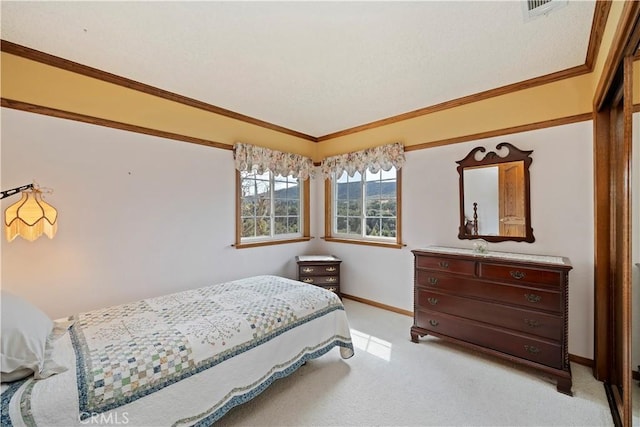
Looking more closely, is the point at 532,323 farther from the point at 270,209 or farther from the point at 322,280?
the point at 270,209

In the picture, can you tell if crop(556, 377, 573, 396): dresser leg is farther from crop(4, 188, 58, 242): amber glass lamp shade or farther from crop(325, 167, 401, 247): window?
crop(4, 188, 58, 242): amber glass lamp shade

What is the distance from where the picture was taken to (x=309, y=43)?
2.00m

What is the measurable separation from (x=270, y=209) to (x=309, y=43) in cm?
243

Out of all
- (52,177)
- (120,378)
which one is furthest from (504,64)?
(52,177)

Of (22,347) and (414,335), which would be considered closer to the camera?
(22,347)

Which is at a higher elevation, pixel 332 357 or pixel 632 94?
pixel 632 94

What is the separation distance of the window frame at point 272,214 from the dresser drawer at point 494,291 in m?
2.03

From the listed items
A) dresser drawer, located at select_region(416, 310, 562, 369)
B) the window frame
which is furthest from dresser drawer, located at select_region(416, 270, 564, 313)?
the window frame

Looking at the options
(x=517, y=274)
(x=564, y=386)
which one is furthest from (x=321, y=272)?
(x=564, y=386)

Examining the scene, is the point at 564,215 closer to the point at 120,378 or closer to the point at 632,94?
the point at 632,94

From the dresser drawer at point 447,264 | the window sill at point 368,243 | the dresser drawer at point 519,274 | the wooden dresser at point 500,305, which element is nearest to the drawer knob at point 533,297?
the wooden dresser at point 500,305

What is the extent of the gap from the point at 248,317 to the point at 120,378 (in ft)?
2.53

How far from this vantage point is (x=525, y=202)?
8.56 feet

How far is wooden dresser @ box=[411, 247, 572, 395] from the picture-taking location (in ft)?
6.79
